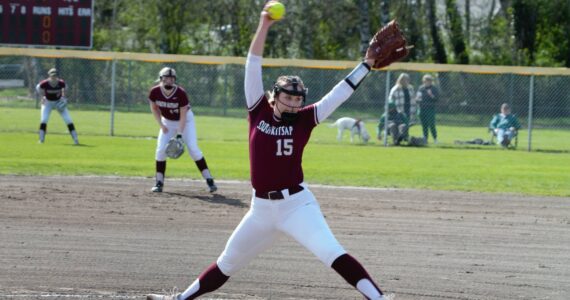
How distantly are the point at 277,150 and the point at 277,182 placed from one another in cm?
23

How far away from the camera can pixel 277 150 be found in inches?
273

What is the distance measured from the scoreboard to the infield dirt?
10747 millimetres

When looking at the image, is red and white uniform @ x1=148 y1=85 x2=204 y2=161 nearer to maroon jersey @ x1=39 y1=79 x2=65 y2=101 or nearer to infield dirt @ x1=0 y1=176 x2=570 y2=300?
infield dirt @ x1=0 y1=176 x2=570 y2=300

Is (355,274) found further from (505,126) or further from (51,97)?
(505,126)

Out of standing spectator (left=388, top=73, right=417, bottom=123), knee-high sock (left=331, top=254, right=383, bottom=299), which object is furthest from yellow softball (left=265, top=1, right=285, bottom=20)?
standing spectator (left=388, top=73, right=417, bottom=123)

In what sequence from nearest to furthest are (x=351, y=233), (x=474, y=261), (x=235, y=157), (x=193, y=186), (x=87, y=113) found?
(x=474, y=261)
(x=351, y=233)
(x=193, y=186)
(x=235, y=157)
(x=87, y=113)

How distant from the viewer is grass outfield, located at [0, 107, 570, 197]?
60.6 feet

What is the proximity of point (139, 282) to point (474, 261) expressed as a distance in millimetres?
3636

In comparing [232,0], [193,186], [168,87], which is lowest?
[193,186]

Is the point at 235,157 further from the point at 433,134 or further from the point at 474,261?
the point at 474,261

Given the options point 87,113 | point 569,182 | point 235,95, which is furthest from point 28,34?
point 569,182

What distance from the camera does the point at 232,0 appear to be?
47594 mm

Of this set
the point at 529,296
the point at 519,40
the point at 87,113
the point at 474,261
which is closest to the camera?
the point at 529,296

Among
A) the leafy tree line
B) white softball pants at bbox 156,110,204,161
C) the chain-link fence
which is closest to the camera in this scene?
white softball pants at bbox 156,110,204,161
